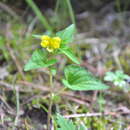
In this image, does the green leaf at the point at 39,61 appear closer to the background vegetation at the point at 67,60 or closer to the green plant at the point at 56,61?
the green plant at the point at 56,61

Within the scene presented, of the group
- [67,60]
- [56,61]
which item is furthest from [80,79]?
[67,60]

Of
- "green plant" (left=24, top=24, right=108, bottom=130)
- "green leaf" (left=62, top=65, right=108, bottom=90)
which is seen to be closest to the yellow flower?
"green plant" (left=24, top=24, right=108, bottom=130)

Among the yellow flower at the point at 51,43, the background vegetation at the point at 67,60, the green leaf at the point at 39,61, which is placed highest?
the yellow flower at the point at 51,43

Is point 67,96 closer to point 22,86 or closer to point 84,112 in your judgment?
point 84,112

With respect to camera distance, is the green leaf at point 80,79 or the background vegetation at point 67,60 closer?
Answer: the green leaf at point 80,79

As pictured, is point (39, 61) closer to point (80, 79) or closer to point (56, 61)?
point (56, 61)

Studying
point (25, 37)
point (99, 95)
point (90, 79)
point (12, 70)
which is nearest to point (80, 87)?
point (90, 79)

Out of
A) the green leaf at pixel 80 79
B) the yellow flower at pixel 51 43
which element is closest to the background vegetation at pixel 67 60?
the green leaf at pixel 80 79
